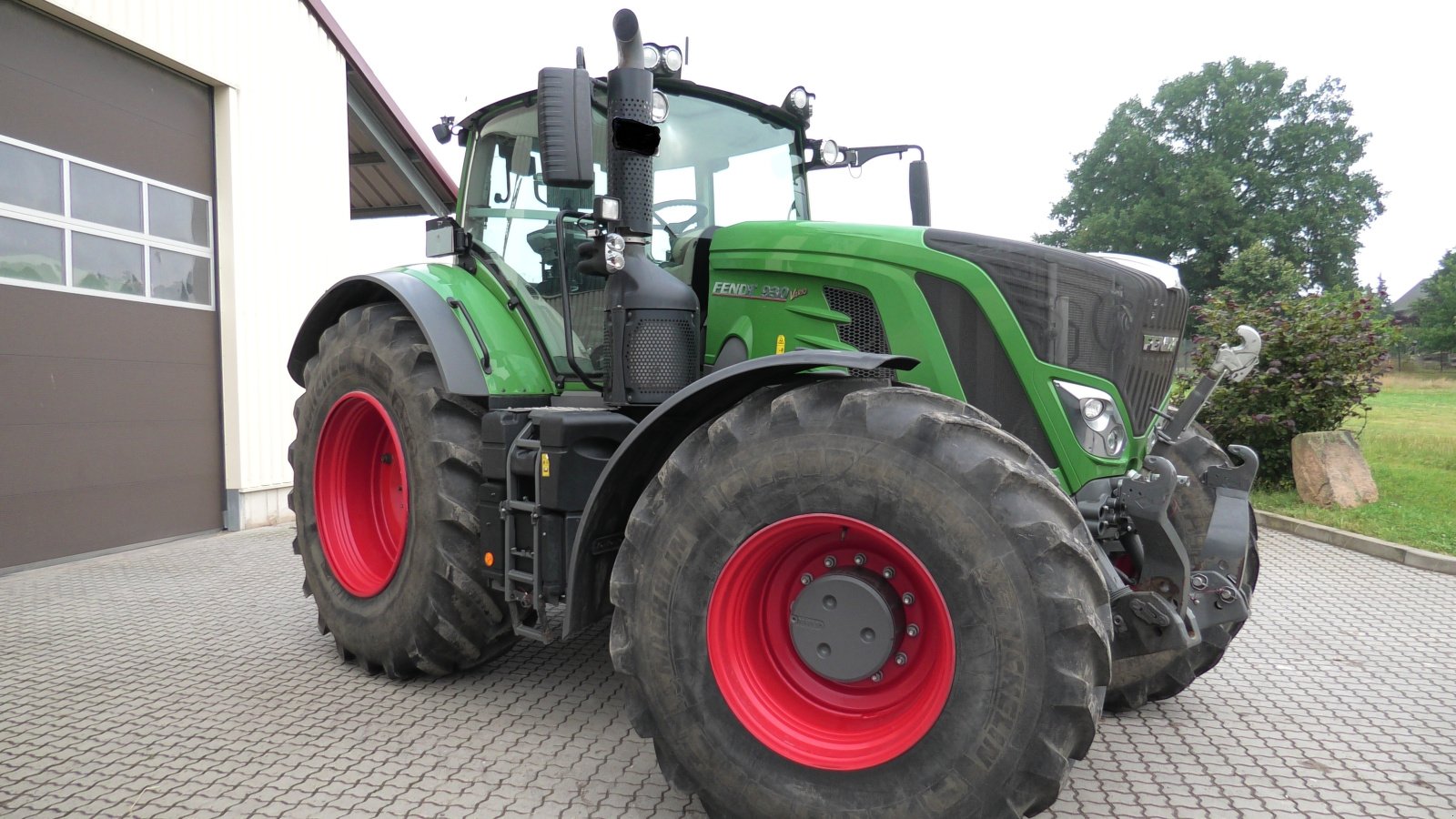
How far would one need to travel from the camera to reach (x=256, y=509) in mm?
7742

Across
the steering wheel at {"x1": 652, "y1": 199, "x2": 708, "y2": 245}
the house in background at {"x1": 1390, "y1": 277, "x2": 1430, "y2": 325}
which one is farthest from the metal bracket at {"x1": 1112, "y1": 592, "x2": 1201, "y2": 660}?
the house in background at {"x1": 1390, "y1": 277, "x2": 1430, "y2": 325}

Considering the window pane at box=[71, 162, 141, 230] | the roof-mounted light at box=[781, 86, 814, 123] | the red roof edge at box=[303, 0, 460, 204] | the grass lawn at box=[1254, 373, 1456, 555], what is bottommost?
the grass lawn at box=[1254, 373, 1456, 555]

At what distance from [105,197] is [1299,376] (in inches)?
402

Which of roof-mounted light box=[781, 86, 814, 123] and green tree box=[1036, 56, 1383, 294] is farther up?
green tree box=[1036, 56, 1383, 294]

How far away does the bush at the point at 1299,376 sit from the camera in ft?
27.8

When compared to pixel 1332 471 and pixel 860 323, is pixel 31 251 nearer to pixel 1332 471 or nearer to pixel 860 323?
pixel 860 323

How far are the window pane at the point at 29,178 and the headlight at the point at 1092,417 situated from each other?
6.61 meters

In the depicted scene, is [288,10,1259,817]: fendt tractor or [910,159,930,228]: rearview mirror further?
[910,159,930,228]: rearview mirror

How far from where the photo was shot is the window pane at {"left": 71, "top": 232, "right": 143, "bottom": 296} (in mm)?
6355

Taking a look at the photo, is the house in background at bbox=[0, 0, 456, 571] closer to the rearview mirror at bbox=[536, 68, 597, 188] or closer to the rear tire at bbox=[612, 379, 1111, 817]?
the rearview mirror at bbox=[536, 68, 597, 188]

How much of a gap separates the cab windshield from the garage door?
3846mm

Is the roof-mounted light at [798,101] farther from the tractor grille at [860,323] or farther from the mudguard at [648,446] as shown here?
the mudguard at [648,446]

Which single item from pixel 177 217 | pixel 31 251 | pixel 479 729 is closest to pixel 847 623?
pixel 479 729

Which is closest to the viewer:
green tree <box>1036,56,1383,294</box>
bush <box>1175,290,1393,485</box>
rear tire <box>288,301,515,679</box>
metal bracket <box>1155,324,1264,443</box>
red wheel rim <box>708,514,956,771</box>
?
red wheel rim <box>708,514,956,771</box>
